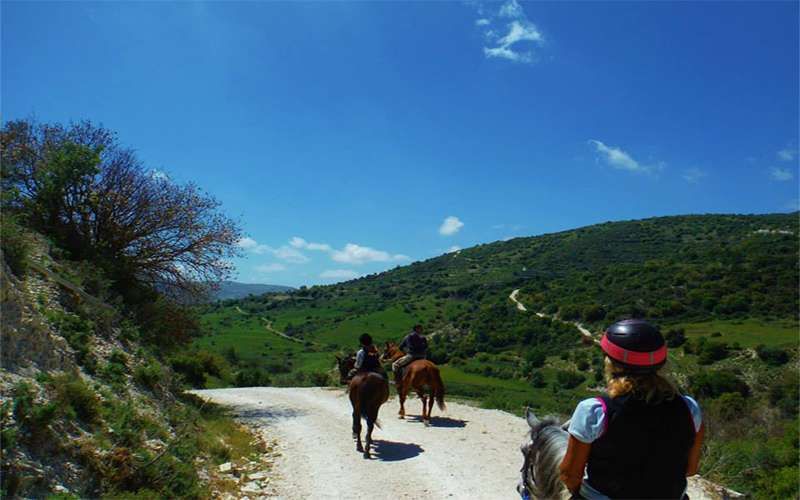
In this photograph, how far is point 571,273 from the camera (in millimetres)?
84875

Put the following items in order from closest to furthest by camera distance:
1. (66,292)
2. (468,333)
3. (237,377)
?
(66,292) < (237,377) < (468,333)

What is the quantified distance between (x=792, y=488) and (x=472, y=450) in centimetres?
618

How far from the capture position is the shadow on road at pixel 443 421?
14.3 meters

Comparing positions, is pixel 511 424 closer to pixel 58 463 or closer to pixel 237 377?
pixel 58 463

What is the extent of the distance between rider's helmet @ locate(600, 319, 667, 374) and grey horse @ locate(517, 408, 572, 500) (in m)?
1.25

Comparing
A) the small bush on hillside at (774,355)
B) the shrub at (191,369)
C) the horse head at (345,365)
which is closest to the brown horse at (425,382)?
the horse head at (345,365)

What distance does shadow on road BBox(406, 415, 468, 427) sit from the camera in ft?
46.9

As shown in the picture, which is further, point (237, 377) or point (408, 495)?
point (237, 377)

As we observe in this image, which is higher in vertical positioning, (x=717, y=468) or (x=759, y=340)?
(x=759, y=340)

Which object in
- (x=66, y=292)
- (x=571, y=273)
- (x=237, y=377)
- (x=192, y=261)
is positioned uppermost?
(x=571, y=273)

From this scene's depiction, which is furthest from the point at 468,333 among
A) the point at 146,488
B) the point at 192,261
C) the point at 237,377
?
the point at 146,488

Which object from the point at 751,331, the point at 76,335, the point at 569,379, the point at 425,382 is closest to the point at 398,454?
the point at 425,382

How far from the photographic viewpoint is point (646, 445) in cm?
304

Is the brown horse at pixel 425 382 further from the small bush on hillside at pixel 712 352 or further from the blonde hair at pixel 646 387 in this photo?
the small bush on hillside at pixel 712 352
